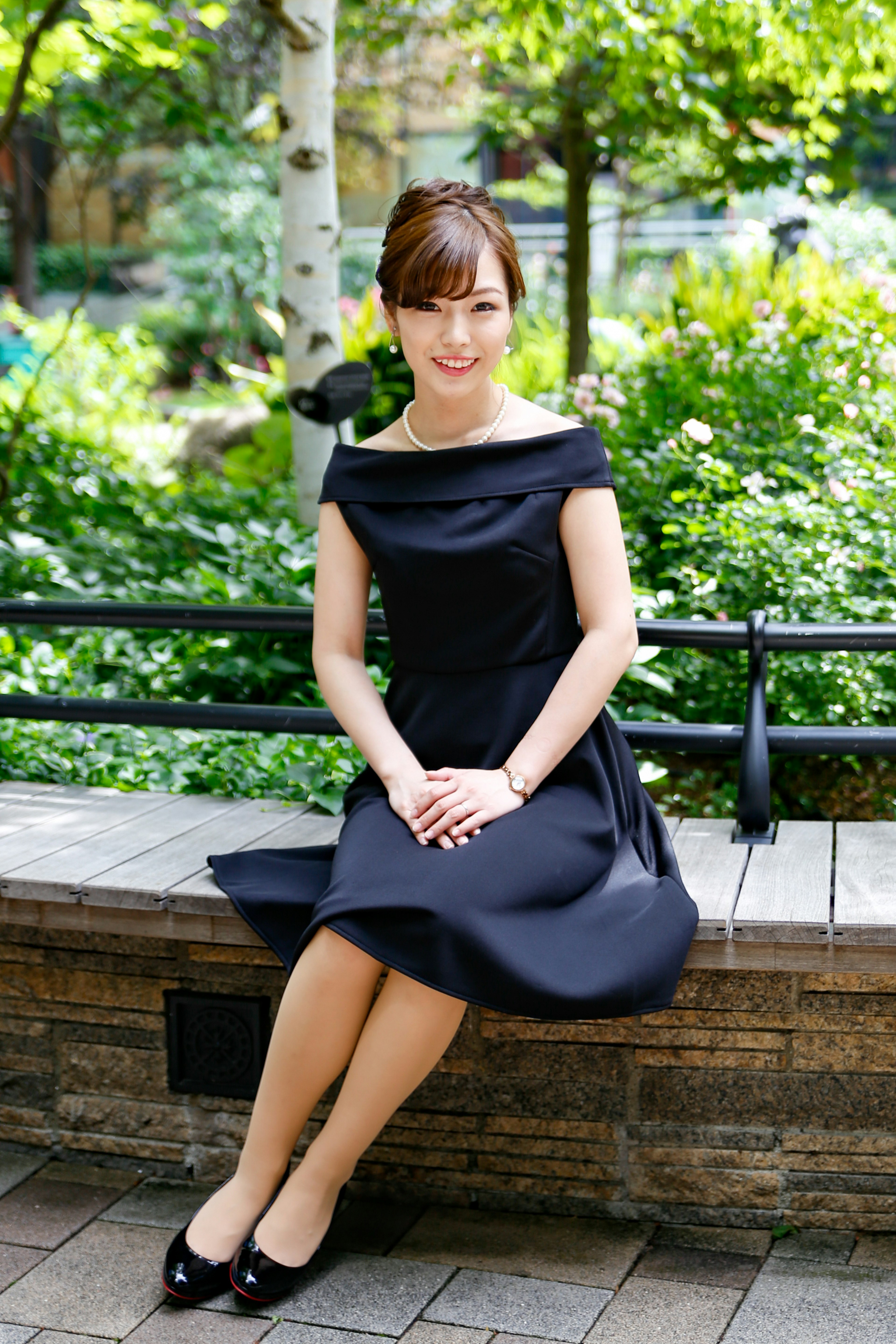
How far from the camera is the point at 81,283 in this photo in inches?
816

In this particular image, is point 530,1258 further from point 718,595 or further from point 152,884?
point 718,595

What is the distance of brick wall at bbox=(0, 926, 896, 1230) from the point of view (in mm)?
2145

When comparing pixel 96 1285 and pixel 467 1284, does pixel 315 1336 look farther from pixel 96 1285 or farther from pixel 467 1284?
pixel 96 1285

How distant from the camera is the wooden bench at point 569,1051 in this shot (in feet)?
6.97

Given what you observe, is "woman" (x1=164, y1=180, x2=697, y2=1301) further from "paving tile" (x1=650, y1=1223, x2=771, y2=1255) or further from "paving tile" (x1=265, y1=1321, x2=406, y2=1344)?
"paving tile" (x1=650, y1=1223, x2=771, y2=1255)

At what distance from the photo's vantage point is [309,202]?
4273 millimetres

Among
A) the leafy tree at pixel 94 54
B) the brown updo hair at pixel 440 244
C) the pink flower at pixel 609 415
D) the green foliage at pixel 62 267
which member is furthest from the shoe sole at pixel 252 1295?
the green foliage at pixel 62 267

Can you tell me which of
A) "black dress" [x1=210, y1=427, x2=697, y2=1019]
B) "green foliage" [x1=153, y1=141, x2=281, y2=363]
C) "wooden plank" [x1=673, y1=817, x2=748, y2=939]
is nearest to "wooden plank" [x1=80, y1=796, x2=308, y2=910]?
"black dress" [x1=210, y1=427, x2=697, y2=1019]

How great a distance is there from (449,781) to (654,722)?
2.57 feet

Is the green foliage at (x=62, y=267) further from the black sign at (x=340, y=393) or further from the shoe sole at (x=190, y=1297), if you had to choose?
the shoe sole at (x=190, y=1297)

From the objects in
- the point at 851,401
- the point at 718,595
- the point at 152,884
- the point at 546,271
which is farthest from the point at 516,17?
the point at 546,271

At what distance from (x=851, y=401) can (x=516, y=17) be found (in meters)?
2.02

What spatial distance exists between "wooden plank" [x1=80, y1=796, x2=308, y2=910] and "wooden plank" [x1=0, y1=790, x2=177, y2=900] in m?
0.05

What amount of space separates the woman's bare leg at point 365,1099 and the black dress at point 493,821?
0.09m
